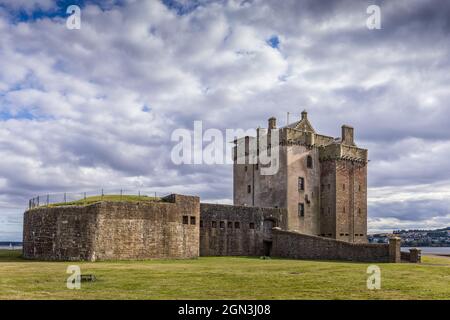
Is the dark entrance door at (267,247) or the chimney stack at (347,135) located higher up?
the chimney stack at (347,135)

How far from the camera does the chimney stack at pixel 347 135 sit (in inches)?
2356

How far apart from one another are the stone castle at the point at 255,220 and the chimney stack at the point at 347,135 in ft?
0.56

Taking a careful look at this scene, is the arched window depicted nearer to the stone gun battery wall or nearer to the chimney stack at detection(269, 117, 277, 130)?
the chimney stack at detection(269, 117, 277, 130)

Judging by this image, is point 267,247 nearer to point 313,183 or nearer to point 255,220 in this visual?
point 255,220

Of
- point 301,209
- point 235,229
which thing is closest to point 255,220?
point 235,229

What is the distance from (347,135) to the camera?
198ft

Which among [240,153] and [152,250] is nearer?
[152,250]

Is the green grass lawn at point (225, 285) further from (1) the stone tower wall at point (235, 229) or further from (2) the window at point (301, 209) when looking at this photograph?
(2) the window at point (301, 209)

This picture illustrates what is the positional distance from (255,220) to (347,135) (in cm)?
1838

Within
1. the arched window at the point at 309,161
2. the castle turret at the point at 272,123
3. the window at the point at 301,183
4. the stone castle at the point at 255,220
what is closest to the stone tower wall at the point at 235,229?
the stone castle at the point at 255,220
